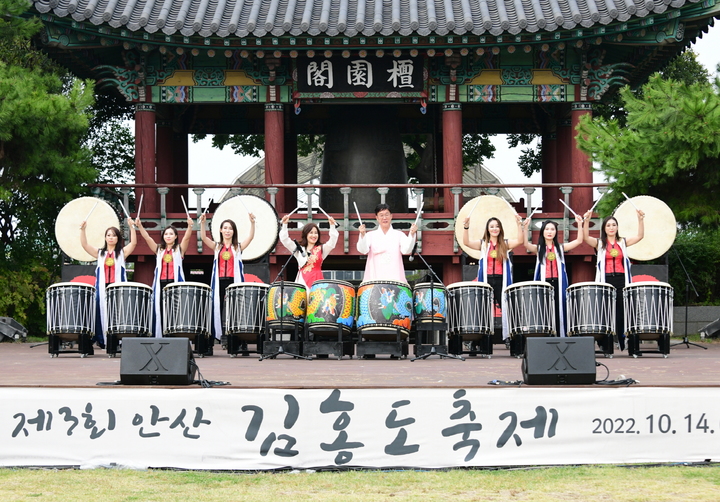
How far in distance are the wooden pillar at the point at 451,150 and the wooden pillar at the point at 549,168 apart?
2561 mm

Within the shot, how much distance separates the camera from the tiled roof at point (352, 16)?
1481 centimetres

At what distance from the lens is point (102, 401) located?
6102 mm

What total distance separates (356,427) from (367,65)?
1074 centimetres

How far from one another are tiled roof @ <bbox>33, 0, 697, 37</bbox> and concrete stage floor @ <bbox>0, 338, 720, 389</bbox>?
5618mm

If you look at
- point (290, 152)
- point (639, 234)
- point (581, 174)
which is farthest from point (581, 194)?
point (290, 152)

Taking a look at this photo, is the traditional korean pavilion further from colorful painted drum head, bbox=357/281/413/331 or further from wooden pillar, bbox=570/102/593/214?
colorful painted drum head, bbox=357/281/413/331

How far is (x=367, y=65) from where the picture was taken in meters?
16.2

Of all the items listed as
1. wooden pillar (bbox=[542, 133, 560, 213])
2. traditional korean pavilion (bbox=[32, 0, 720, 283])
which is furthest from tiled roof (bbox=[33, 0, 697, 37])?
wooden pillar (bbox=[542, 133, 560, 213])

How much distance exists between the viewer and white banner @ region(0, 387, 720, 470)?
606 centimetres

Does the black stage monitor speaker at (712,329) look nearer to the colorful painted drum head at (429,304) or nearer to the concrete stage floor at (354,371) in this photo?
the concrete stage floor at (354,371)

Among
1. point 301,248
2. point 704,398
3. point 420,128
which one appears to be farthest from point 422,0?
point 704,398

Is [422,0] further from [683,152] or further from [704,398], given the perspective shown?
[704,398]

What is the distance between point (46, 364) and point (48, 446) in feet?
10.9

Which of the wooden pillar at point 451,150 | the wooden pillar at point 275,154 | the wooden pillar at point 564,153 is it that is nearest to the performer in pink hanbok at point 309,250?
the wooden pillar at point 275,154
